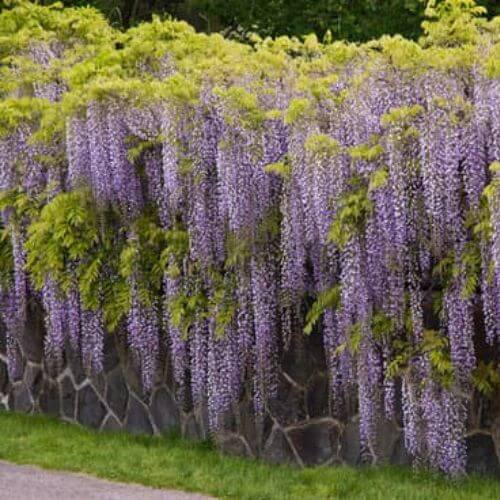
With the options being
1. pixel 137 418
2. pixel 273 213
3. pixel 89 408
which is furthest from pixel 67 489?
pixel 89 408

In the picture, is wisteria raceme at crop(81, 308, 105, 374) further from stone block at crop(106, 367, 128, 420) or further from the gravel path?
the gravel path

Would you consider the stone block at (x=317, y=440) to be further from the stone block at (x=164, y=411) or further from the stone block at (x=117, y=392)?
the stone block at (x=117, y=392)

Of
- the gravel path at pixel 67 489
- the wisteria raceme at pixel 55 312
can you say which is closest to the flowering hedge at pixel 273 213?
the wisteria raceme at pixel 55 312

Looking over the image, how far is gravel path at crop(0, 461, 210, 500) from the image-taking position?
805cm

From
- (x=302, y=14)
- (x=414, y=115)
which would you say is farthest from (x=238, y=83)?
(x=302, y=14)

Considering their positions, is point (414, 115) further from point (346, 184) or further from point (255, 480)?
point (255, 480)

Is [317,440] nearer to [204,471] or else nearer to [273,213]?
[204,471]

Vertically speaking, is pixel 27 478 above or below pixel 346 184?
below

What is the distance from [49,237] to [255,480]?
3.50 metres

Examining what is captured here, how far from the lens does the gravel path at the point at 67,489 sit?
8047 mm

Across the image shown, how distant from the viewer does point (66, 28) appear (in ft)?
42.2

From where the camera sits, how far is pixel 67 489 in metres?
8.30

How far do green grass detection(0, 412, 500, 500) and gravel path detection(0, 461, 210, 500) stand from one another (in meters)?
0.16

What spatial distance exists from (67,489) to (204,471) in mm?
1072
